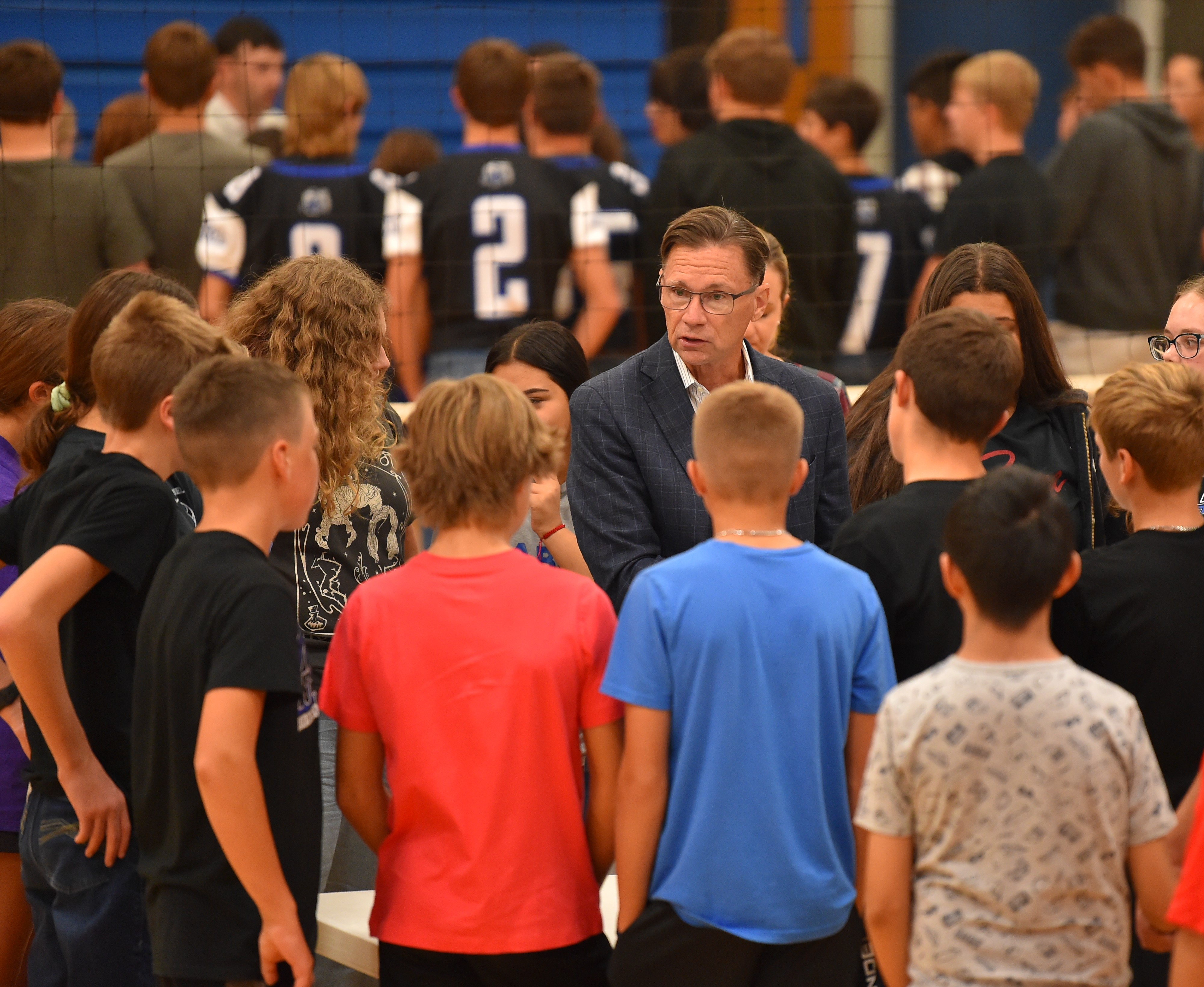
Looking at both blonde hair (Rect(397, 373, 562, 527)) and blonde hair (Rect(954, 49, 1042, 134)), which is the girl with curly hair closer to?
blonde hair (Rect(397, 373, 562, 527))

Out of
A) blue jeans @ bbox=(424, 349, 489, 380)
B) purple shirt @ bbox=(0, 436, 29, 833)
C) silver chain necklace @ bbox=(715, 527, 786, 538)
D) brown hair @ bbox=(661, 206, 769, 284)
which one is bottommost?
purple shirt @ bbox=(0, 436, 29, 833)

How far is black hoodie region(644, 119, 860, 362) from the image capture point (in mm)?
4793

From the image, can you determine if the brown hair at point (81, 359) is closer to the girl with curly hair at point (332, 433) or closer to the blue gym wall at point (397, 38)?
the girl with curly hair at point (332, 433)

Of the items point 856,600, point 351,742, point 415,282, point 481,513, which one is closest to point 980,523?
point 856,600

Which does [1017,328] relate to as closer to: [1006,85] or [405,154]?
[1006,85]

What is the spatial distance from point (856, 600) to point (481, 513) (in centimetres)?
53

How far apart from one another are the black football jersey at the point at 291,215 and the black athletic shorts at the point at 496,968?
3.29 meters

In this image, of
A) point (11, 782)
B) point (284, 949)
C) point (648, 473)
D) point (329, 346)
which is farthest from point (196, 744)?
point (648, 473)

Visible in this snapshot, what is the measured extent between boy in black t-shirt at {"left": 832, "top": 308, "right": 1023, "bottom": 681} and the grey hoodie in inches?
135

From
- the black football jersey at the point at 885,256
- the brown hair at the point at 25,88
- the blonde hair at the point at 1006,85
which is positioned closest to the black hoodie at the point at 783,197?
the black football jersey at the point at 885,256

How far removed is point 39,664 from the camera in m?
1.94

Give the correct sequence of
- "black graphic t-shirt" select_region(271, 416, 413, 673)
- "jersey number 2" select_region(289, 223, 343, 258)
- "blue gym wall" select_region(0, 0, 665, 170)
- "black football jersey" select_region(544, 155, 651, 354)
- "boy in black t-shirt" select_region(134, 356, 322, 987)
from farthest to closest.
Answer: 1. "blue gym wall" select_region(0, 0, 665, 170)
2. "black football jersey" select_region(544, 155, 651, 354)
3. "jersey number 2" select_region(289, 223, 343, 258)
4. "black graphic t-shirt" select_region(271, 416, 413, 673)
5. "boy in black t-shirt" select_region(134, 356, 322, 987)

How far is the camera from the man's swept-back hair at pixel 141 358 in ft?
6.75

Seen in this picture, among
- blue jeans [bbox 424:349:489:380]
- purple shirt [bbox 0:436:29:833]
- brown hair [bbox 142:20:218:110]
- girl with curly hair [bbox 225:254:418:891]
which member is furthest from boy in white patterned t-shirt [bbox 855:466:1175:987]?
brown hair [bbox 142:20:218:110]
